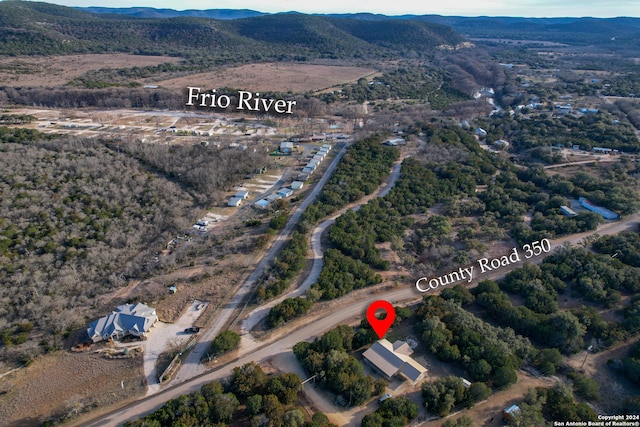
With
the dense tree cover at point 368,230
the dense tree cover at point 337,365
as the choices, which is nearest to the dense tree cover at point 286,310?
the dense tree cover at point 337,365

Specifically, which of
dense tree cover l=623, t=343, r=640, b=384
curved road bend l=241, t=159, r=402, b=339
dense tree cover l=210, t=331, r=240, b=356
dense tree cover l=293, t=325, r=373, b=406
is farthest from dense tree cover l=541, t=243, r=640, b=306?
dense tree cover l=210, t=331, r=240, b=356

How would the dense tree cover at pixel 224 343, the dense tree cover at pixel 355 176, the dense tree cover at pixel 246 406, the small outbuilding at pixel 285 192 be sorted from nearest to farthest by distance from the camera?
the dense tree cover at pixel 246 406 < the dense tree cover at pixel 224 343 < the dense tree cover at pixel 355 176 < the small outbuilding at pixel 285 192

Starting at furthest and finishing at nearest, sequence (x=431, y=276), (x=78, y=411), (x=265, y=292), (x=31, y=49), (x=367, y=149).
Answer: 1. (x=31, y=49)
2. (x=367, y=149)
3. (x=431, y=276)
4. (x=265, y=292)
5. (x=78, y=411)

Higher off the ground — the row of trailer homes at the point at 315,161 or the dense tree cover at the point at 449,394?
the row of trailer homes at the point at 315,161

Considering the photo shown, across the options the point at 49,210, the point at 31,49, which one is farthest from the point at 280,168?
the point at 31,49

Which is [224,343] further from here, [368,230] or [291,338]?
[368,230]

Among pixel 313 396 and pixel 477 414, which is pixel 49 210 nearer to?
pixel 313 396

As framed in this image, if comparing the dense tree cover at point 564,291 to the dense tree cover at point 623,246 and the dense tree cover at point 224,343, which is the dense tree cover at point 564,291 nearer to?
the dense tree cover at point 623,246

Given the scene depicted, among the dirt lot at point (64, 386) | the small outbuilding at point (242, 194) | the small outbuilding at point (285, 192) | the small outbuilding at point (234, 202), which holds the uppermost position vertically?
the small outbuilding at point (285, 192)
